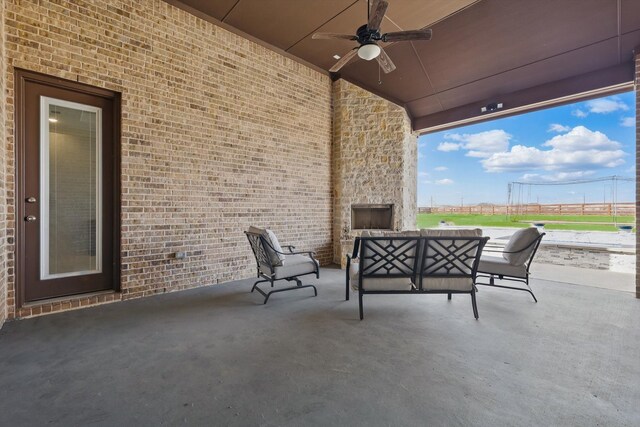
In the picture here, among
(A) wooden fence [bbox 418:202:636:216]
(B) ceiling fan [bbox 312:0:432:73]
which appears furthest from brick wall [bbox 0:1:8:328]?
(A) wooden fence [bbox 418:202:636:216]

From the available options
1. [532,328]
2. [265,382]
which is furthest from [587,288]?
[265,382]

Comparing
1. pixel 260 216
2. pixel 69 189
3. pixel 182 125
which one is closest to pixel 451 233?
pixel 260 216

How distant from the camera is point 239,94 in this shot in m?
4.24

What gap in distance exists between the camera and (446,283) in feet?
9.62

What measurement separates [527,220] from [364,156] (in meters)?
8.96

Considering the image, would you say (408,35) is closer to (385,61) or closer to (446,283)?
(385,61)

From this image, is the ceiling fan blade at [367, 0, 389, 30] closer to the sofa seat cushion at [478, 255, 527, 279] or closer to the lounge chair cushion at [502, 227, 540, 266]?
the lounge chair cushion at [502, 227, 540, 266]

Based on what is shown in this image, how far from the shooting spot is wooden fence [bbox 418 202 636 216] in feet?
26.4

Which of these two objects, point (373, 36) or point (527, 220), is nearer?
point (373, 36)

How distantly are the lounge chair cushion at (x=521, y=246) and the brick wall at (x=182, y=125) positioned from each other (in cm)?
327

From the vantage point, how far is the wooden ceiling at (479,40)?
333 centimetres

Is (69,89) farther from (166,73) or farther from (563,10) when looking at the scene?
(563,10)

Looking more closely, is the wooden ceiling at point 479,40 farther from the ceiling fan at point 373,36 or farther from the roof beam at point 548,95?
the ceiling fan at point 373,36

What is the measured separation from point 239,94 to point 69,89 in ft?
6.60
